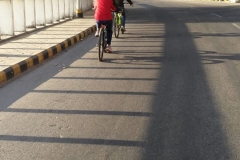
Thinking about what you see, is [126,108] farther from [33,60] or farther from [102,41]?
[102,41]

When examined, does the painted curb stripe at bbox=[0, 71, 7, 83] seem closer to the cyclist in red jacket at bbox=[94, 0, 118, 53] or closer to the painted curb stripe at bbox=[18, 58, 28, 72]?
the painted curb stripe at bbox=[18, 58, 28, 72]

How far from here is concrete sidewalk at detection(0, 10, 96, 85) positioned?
8391mm

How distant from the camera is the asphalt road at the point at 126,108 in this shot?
15.3 feet

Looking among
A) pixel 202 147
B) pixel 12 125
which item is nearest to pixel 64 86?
pixel 12 125

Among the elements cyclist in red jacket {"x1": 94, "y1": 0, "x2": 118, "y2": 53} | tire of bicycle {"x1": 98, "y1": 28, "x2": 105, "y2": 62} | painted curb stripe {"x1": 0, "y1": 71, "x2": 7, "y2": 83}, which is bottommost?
painted curb stripe {"x1": 0, "y1": 71, "x2": 7, "y2": 83}

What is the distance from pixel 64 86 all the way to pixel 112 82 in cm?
84

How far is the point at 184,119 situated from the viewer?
18.6 feet

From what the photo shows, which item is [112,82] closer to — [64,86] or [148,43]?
[64,86]

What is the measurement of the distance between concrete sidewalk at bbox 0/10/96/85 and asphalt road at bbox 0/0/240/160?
214mm

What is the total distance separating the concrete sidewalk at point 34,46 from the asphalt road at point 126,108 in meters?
0.21

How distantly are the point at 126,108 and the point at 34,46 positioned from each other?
17.2 ft

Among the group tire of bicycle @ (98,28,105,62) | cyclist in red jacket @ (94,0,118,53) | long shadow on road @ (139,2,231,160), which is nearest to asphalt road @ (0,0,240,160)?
long shadow on road @ (139,2,231,160)

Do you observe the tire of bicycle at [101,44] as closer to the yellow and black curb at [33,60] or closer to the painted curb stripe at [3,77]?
the yellow and black curb at [33,60]

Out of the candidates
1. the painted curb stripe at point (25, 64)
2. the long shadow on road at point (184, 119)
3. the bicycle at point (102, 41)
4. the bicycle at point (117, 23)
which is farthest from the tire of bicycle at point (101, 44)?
the bicycle at point (117, 23)
